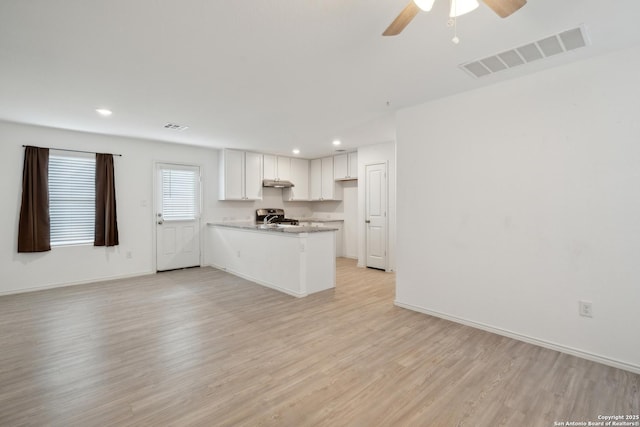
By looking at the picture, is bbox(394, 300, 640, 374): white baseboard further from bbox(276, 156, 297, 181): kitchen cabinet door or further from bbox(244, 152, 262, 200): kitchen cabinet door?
bbox(276, 156, 297, 181): kitchen cabinet door

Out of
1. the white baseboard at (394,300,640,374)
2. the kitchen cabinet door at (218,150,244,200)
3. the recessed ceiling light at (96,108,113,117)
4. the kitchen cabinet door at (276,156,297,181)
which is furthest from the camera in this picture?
the kitchen cabinet door at (276,156,297,181)

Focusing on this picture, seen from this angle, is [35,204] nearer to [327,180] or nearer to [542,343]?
[327,180]

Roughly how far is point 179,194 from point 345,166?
366cm

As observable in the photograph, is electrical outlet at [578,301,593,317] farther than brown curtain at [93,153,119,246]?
No

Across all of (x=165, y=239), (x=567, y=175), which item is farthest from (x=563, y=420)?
(x=165, y=239)

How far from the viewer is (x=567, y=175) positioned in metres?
2.57

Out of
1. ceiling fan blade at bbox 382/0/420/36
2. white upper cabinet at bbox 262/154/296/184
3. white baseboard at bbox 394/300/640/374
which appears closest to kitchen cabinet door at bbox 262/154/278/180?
white upper cabinet at bbox 262/154/296/184

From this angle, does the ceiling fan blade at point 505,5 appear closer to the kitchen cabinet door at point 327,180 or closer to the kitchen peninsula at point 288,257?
the kitchen peninsula at point 288,257

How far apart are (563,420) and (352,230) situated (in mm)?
5444

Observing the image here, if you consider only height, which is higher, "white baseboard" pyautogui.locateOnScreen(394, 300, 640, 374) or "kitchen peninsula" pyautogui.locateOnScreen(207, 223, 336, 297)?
"kitchen peninsula" pyautogui.locateOnScreen(207, 223, 336, 297)

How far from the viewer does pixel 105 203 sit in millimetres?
5020

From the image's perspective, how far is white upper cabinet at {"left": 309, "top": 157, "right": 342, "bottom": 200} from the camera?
7203 millimetres

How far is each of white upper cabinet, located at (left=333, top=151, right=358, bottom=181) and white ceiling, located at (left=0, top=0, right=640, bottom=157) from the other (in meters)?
2.69

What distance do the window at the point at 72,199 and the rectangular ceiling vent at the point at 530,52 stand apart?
578 cm
